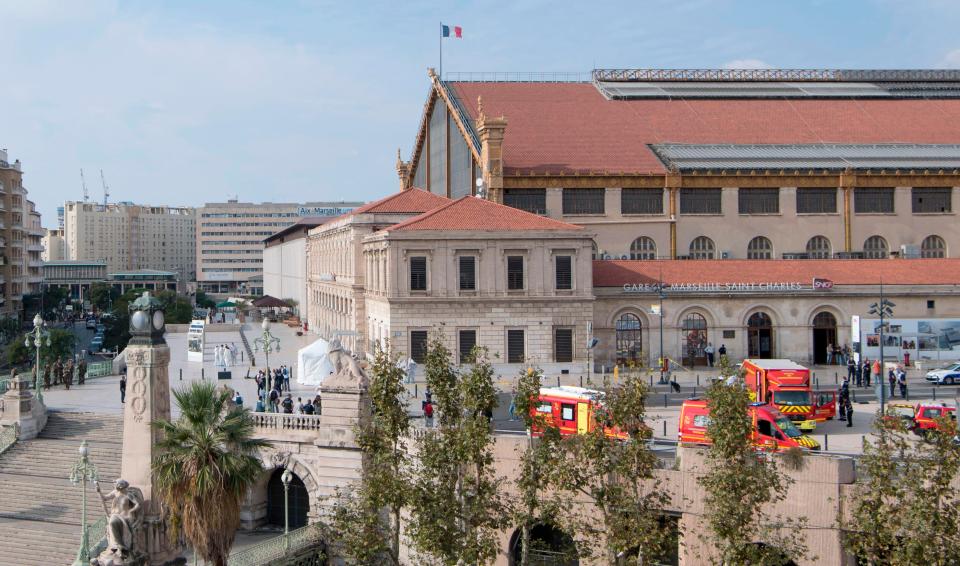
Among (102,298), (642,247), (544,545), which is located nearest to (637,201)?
(642,247)

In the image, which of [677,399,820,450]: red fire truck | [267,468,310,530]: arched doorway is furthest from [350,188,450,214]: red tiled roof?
A: [677,399,820,450]: red fire truck

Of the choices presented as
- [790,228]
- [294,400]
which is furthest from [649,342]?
[294,400]

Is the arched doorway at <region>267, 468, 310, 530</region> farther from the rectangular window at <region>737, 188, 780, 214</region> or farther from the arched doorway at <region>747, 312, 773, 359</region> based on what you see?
the rectangular window at <region>737, 188, 780, 214</region>

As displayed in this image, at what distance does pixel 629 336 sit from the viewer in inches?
2293

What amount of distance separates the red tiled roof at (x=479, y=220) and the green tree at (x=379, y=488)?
86.6 ft

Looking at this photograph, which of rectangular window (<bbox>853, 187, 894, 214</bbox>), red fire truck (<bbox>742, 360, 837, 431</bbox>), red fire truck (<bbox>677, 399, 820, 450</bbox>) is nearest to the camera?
red fire truck (<bbox>677, 399, 820, 450</bbox>)

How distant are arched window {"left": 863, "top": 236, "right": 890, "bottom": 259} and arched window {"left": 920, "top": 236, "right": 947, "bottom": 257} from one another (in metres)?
2.81

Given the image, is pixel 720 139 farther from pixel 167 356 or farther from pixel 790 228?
pixel 167 356

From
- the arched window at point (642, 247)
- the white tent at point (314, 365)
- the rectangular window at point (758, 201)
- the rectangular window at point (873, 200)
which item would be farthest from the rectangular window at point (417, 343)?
the rectangular window at point (873, 200)

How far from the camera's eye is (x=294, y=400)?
45250 mm

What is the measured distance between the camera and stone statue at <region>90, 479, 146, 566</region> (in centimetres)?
2658

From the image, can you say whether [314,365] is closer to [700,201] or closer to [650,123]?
[700,201]

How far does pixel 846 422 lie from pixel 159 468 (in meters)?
26.2

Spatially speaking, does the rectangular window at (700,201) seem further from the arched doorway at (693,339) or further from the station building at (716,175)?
the arched doorway at (693,339)
